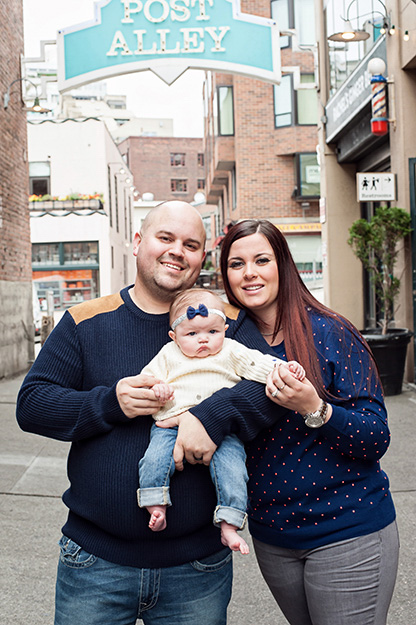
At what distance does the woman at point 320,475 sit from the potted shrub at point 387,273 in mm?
6536

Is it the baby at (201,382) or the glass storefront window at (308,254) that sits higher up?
the glass storefront window at (308,254)

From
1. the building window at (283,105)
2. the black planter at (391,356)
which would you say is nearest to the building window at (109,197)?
the building window at (283,105)

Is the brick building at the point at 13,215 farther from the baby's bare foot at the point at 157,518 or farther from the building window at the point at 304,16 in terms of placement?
the building window at the point at 304,16

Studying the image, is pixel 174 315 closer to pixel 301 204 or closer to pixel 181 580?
pixel 181 580

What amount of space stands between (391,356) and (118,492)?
7.25m

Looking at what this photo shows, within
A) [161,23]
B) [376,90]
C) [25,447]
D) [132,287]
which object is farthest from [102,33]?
[132,287]

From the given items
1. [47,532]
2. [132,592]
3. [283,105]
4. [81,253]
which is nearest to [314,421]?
[132,592]

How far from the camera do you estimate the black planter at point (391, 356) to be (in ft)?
28.9

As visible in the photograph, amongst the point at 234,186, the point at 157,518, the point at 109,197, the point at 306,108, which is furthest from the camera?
the point at 109,197

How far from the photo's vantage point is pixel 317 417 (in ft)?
6.93

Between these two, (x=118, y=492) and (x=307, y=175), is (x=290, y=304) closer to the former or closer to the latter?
(x=118, y=492)

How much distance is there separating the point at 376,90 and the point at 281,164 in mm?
19854

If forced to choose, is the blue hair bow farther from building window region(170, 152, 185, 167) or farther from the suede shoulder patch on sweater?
building window region(170, 152, 185, 167)

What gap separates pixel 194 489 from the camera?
2.17 metres
